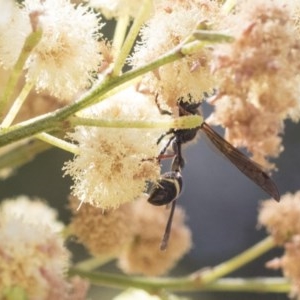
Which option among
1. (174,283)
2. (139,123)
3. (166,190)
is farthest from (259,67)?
(174,283)

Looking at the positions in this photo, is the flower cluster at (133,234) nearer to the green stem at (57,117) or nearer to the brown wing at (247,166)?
the brown wing at (247,166)

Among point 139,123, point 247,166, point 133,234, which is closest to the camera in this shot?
point 139,123

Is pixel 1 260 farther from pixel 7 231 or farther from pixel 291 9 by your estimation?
pixel 291 9

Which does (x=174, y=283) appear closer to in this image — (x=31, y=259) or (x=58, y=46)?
(x=31, y=259)

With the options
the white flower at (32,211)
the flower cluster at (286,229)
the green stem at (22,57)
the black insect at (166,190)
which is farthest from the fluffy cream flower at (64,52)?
the flower cluster at (286,229)

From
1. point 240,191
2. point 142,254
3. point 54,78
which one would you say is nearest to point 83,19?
point 54,78

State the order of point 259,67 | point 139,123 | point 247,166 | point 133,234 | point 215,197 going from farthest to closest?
point 215,197 → point 133,234 → point 247,166 → point 139,123 → point 259,67
